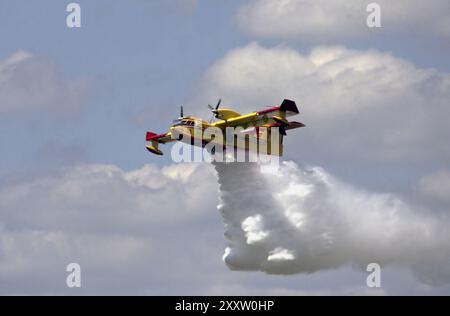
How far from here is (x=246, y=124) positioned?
76.2 metres

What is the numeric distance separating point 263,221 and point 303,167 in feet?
19.8

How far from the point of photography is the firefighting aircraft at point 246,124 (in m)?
74.3

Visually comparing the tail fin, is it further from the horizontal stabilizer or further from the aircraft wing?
the horizontal stabilizer

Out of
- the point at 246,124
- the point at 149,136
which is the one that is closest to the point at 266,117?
the point at 246,124

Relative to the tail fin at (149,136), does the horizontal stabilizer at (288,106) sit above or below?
above

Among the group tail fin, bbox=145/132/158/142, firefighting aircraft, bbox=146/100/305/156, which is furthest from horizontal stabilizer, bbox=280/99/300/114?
tail fin, bbox=145/132/158/142

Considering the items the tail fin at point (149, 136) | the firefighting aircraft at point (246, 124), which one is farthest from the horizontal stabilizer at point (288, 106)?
the tail fin at point (149, 136)

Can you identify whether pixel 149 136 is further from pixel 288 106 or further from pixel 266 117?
pixel 288 106

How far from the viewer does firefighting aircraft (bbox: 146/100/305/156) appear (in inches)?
2926

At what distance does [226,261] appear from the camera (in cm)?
7644

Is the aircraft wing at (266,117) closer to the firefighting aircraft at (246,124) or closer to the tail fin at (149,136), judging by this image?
the firefighting aircraft at (246,124)
